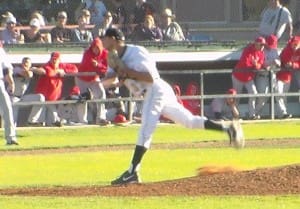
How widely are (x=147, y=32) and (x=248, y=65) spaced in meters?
2.97

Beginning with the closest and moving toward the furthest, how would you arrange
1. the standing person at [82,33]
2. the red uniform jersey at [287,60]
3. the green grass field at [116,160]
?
the green grass field at [116,160]
the red uniform jersey at [287,60]
the standing person at [82,33]

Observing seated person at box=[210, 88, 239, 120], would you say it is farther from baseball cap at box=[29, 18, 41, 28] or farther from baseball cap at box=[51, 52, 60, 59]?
baseball cap at box=[29, 18, 41, 28]

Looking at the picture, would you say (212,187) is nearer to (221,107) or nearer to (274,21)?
(221,107)

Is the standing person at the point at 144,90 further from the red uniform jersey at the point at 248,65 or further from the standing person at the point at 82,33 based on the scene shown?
the standing person at the point at 82,33

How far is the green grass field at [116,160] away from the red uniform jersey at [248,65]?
1355 millimetres

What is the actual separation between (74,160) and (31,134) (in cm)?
476

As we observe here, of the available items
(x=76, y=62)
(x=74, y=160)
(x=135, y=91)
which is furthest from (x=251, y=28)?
(x=135, y=91)

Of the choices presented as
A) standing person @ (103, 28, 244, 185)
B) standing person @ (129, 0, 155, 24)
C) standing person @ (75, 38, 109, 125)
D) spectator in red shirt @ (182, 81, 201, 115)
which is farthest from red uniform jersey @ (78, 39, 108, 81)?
standing person @ (103, 28, 244, 185)

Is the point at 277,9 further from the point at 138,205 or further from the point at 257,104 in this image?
the point at 138,205

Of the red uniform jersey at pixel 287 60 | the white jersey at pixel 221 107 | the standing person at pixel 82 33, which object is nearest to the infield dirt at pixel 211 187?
the white jersey at pixel 221 107

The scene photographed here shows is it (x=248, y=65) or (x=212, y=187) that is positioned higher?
(x=212, y=187)

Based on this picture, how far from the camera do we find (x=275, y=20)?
26.4 m

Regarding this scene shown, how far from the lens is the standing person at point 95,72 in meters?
23.7

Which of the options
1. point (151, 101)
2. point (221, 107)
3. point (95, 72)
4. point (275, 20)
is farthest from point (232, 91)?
point (151, 101)
